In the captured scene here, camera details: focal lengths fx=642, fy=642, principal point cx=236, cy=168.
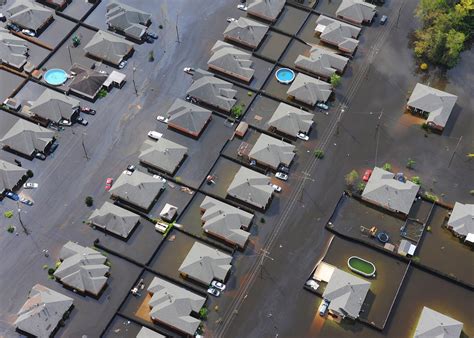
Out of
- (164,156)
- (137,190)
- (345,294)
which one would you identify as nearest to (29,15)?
(164,156)

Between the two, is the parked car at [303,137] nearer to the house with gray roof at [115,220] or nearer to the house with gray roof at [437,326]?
the house with gray roof at [115,220]

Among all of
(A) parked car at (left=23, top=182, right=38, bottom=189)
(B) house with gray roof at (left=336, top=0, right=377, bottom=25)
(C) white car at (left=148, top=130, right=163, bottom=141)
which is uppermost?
(B) house with gray roof at (left=336, top=0, right=377, bottom=25)

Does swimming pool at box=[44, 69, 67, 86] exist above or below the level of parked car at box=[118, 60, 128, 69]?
below

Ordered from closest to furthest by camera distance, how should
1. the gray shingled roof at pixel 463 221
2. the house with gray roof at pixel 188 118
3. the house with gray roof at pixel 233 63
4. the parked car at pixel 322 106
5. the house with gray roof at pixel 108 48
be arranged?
1. the gray shingled roof at pixel 463 221
2. the house with gray roof at pixel 188 118
3. the parked car at pixel 322 106
4. the house with gray roof at pixel 233 63
5. the house with gray roof at pixel 108 48

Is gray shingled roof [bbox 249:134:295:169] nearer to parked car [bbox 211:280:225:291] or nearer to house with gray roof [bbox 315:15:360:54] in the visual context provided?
parked car [bbox 211:280:225:291]

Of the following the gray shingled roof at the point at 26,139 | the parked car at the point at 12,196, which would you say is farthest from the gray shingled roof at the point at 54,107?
the parked car at the point at 12,196

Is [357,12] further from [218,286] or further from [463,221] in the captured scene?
[218,286]

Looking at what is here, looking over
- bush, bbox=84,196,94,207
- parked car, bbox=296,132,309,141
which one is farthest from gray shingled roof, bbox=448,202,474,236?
bush, bbox=84,196,94,207
